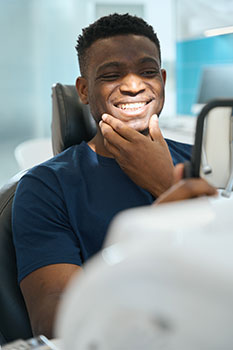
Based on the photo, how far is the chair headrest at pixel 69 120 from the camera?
1.34m

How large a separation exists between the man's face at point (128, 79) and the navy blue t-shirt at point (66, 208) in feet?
0.51

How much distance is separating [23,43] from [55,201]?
10.7 ft

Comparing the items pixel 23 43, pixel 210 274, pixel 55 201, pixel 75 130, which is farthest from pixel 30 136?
pixel 210 274

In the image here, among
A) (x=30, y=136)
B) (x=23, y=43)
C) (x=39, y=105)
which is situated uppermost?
(x=23, y=43)

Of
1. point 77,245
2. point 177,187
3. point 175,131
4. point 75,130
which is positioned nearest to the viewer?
point 177,187

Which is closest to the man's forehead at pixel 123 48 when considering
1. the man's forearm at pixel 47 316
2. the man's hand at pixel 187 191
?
the man's forearm at pixel 47 316

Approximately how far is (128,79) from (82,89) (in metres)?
0.20

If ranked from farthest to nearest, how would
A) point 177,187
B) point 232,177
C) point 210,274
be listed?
point 232,177 < point 177,187 < point 210,274

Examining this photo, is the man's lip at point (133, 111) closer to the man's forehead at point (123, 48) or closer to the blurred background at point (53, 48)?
the man's forehead at point (123, 48)

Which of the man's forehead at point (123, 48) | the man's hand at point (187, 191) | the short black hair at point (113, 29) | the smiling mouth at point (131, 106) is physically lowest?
the man's hand at point (187, 191)

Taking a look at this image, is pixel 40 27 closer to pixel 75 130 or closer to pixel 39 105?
pixel 39 105

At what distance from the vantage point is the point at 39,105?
4133 millimetres

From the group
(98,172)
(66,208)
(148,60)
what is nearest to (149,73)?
(148,60)

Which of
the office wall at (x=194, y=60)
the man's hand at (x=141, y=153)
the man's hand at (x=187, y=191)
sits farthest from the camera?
the office wall at (x=194, y=60)
